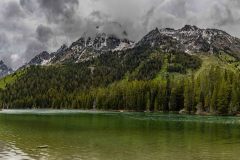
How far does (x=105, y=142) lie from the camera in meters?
57.7

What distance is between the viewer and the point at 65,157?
1714 inches

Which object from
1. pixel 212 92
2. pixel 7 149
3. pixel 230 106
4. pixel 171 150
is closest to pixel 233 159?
pixel 171 150

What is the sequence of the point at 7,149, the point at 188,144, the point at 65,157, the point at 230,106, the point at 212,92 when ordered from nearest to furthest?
the point at 65,157 → the point at 7,149 → the point at 188,144 → the point at 230,106 → the point at 212,92

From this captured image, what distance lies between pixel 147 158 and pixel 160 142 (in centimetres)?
1600

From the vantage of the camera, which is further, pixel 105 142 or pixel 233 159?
pixel 105 142

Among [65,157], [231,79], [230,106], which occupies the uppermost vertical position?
[231,79]

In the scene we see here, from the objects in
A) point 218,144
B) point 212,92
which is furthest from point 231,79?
point 218,144

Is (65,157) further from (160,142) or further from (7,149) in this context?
(160,142)

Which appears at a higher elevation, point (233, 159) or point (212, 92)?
point (212, 92)

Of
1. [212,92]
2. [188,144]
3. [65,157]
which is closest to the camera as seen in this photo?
A: [65,157]

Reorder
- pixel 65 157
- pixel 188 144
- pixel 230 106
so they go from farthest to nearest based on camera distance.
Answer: pixel 230 106
pixel 188 144
pixel 65 157

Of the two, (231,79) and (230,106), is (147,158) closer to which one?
(230,106)

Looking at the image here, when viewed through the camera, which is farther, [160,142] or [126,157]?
[160,142]

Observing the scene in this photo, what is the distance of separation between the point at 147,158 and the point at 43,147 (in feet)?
47.7
